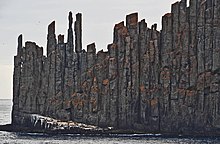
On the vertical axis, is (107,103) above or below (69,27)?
below

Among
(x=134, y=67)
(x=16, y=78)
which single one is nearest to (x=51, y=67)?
(x=16, y=78)

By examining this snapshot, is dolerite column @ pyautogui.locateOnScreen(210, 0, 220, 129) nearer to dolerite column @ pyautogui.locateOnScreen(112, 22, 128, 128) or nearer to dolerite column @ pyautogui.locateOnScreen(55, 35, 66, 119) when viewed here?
dolerite column @ pyautogui.locateOnScreen(112, 22, 128, 128)

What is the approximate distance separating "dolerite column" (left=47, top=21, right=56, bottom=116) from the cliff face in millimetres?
216

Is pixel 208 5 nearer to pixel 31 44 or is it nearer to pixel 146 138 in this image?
pixel 146 138

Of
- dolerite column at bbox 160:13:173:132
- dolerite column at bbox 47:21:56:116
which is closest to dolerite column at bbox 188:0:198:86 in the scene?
dolerite column at bbox 160:13:173:132

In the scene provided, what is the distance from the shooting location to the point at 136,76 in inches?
5217

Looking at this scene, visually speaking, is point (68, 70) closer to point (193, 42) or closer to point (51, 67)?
point (51, 67)

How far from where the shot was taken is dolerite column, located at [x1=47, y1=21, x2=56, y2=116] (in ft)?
459

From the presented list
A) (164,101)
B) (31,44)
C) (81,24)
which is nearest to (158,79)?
(164,101)

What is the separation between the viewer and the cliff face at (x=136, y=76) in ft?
413

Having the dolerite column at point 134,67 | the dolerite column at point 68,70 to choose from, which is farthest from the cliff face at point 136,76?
the dolerite column at point 134,67

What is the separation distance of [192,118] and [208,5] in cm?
2250

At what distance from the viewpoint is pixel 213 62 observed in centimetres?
12469

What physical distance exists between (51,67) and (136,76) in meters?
21.1
